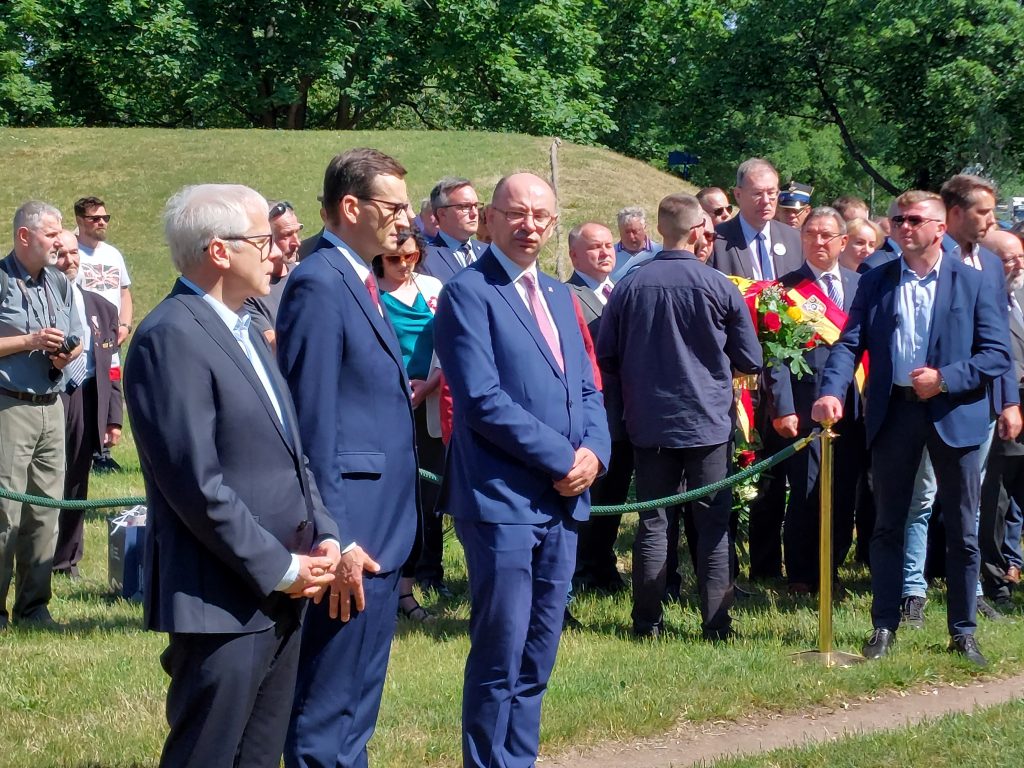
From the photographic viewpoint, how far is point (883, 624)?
677cm

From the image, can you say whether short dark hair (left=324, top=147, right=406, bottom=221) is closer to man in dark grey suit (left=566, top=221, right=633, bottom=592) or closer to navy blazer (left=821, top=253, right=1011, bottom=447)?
navy blazer (left=821, top=253, right=1011, bottom=447)

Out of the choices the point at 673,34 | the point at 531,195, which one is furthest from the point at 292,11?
the point at 531,195

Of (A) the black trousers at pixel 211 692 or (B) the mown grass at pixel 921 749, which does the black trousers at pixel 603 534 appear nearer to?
(B) the mown grass at pixel 921 749

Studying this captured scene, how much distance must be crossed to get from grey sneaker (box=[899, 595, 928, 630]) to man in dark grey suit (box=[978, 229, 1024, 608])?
105 cm

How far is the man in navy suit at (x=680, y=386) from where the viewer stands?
693cm

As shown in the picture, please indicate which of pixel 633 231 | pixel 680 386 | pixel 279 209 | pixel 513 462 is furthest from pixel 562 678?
pixel 633 231

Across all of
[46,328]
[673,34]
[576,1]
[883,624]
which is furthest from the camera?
[673,34]

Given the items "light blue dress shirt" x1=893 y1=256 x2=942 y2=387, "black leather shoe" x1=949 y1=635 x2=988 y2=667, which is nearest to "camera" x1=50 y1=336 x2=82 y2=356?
"light blue dress shirt" x1=893 y1=256 x2=942 y2=387

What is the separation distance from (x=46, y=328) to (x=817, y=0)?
106ft

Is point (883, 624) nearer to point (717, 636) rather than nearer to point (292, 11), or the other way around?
point (717, 636)

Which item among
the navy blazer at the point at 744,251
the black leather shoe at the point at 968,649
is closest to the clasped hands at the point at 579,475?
the black leather shoe at the point at 968,649

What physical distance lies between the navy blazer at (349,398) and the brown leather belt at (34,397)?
3.79 m

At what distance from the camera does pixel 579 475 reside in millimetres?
4730

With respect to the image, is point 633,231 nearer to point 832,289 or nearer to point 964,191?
point 832,289
